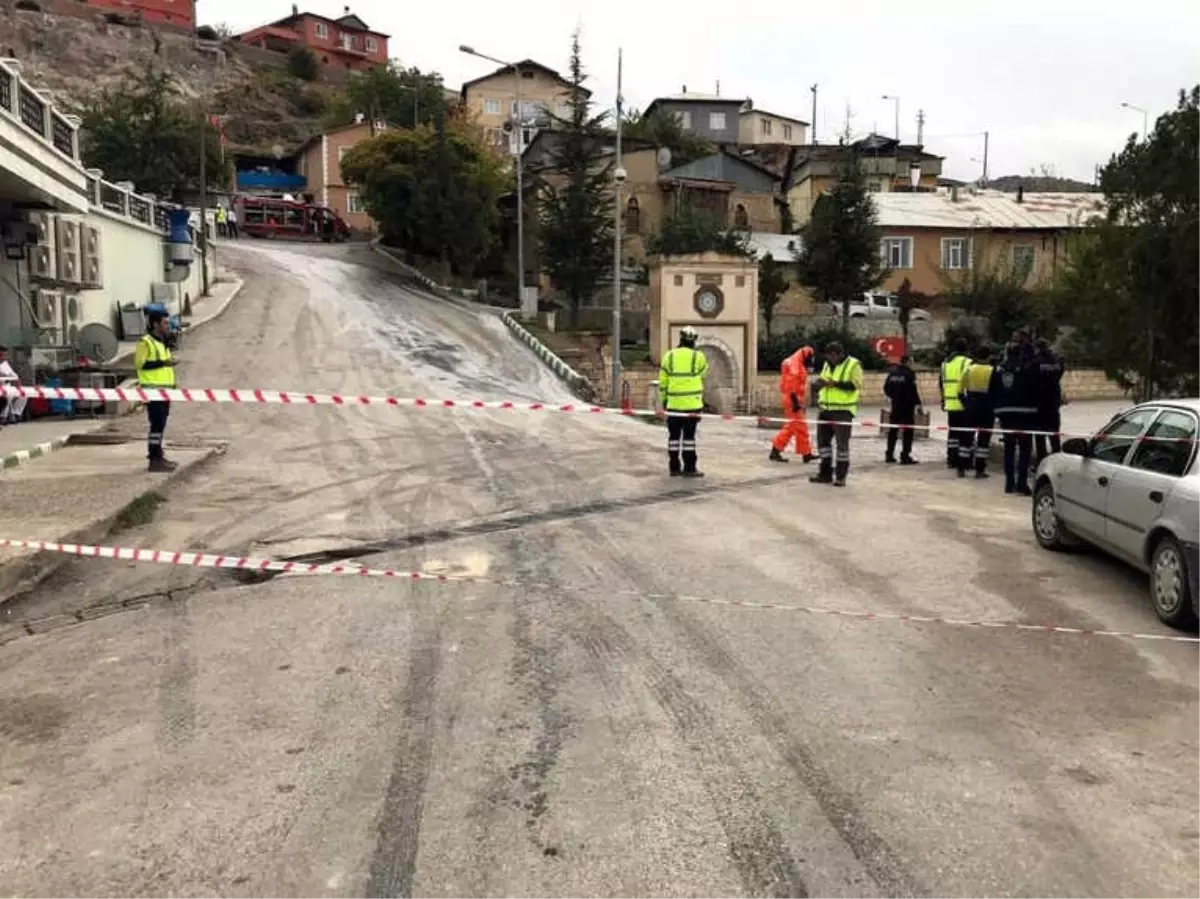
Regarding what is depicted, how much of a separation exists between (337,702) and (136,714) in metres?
0.94

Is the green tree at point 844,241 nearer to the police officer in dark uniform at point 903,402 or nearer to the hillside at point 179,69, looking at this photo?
the police officer in dark uniform at point 903,402

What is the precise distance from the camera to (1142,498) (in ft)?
22.9

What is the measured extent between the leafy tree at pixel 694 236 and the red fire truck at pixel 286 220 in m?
→ 27.0

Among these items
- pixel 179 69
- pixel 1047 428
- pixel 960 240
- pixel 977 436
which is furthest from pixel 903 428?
pixel 179 69

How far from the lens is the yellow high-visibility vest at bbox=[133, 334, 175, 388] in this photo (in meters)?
11.6

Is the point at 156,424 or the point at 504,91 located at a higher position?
the point at 504,91

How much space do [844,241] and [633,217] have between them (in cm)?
1579

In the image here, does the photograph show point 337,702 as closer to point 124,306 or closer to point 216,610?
point 216,610

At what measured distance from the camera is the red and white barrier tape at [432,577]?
6.45 metres

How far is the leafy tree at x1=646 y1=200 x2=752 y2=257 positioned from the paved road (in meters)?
31.1

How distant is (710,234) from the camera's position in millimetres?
40688

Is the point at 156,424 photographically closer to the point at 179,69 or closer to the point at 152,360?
the point at 152,360

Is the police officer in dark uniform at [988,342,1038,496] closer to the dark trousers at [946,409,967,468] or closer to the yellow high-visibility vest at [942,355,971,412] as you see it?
the dark trousers at [946,409,967,468]

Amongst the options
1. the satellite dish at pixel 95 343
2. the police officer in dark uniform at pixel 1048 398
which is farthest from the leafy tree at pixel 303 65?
the police officer in dark uniform at pixel 1048 398
